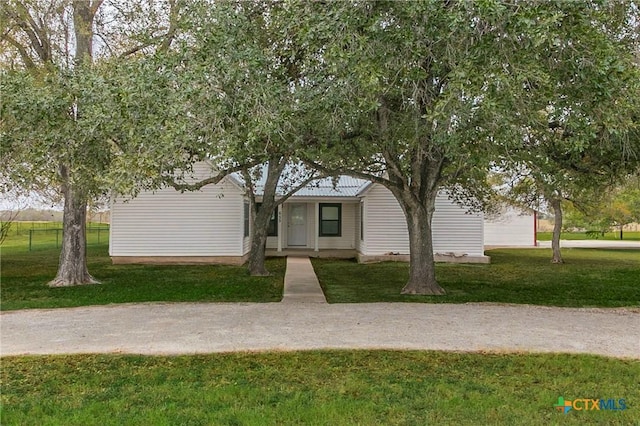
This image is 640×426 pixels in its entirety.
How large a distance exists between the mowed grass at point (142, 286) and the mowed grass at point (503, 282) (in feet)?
5.62

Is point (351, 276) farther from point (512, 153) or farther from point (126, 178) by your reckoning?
point (126, 178)

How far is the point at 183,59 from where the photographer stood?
6660 millimetres

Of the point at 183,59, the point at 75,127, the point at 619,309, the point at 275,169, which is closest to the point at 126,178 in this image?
the point at 75,127

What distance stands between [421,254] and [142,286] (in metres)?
6.42

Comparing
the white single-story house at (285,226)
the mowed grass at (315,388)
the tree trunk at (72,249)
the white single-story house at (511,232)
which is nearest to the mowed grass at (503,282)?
the white single-story house at (285,226)

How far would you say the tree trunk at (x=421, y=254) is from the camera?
10.8 metres

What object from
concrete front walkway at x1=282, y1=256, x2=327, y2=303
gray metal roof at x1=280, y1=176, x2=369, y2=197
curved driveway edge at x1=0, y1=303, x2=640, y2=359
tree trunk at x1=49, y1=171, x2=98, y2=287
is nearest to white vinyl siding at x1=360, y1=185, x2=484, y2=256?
gray metal roof at x1=280, y1=176, x2=369, y2=197

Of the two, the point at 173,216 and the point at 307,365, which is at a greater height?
the point at 173,216

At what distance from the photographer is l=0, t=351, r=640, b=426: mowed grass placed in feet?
13.3

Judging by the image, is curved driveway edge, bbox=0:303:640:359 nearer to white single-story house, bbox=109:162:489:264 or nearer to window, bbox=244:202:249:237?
white single-story house, bbox=109:162:489:264

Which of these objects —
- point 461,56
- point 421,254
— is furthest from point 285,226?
point 461,56

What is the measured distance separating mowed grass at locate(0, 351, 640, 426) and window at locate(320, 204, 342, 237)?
15721 millimetres

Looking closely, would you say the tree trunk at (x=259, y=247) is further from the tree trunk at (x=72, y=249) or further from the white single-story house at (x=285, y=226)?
the tree trunk at (x=72, y=249)

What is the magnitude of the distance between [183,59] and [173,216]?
37.4 ft
